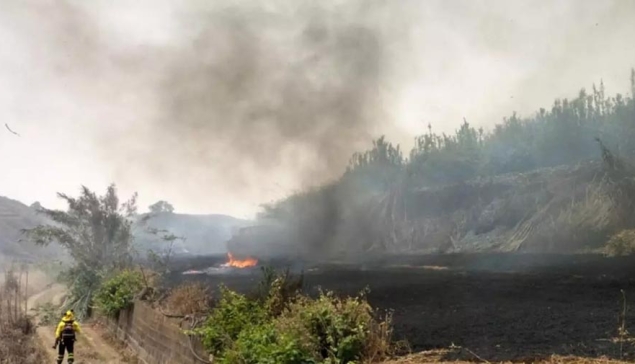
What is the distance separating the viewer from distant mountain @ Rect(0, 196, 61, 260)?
108 metres

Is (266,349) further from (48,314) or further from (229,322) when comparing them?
(48,314)

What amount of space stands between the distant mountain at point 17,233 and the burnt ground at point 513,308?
218 ft

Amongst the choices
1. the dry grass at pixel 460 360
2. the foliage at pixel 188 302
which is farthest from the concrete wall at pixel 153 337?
the dry grass at pixel 460 360

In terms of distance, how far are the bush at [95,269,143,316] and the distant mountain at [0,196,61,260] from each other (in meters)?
60.4

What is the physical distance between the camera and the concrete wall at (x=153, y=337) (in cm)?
1484

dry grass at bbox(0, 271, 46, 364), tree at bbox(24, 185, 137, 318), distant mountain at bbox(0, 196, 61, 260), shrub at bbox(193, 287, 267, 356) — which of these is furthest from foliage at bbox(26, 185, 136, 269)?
distant mountain at bbox(0, 196, 61, 260)

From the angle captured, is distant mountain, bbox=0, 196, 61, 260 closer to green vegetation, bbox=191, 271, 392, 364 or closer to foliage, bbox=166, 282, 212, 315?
foliage, bbox=166, 282, 212, 315

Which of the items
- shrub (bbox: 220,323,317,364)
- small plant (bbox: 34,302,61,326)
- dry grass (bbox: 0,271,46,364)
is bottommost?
small plant (bbox: 34,302,61,326)

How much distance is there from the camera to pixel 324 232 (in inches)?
5103

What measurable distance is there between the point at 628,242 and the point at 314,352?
52604 millimetres

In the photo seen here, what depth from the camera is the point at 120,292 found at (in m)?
25.9

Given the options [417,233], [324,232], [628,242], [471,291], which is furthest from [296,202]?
[471,291]

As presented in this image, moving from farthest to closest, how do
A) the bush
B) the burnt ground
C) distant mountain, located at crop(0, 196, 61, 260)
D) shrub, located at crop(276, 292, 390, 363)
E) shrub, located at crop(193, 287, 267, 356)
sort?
distant mountain, located at crop(0, 196, 61, 260), the bush, the burnt ground, shrub, located at crop(193, 287, 267, 356), shrub, located at crop(276, 292, 390, 363)

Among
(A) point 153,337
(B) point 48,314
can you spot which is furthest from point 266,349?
(B) point 48,314
